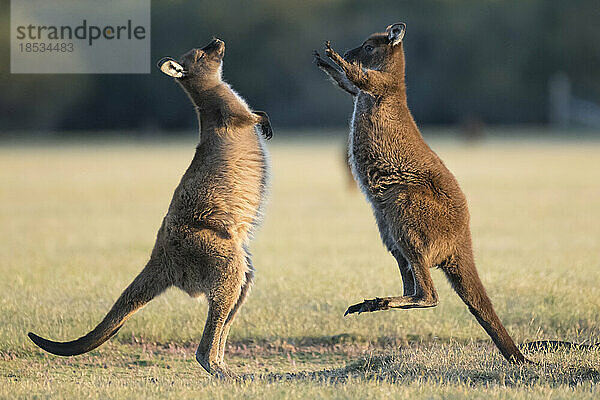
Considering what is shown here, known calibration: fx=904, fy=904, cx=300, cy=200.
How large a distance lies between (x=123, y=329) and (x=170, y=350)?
630 millimetres

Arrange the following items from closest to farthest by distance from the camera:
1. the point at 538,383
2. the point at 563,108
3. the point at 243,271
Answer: the point at 538,383 → the point at 243,271 → the point at 563,108

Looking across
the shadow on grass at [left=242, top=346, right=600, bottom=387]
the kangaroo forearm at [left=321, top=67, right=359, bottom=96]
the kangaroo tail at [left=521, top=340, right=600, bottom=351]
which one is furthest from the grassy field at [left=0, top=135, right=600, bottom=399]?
the kangaroo forearm at [left=321, top=67, right=359, bottom=96]

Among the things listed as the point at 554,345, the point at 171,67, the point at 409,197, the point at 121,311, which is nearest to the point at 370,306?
the point at 409,197

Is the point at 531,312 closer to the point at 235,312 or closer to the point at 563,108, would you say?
A: the point at 235,312

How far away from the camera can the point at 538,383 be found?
5590 millimetres

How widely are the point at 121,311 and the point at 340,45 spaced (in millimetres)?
49383

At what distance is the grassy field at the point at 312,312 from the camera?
5.75 m

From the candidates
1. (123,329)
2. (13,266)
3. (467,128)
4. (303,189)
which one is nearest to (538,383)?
A: (123,329)

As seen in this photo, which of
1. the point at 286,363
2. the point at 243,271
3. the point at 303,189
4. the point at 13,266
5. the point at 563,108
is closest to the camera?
the point at 243,271

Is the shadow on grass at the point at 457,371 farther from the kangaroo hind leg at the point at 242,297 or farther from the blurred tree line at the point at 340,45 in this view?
the blurred tree line at the point at 340,45

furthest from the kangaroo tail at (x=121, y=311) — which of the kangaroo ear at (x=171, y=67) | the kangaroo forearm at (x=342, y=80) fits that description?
the kangaroo forearm at (x=342, y=80)

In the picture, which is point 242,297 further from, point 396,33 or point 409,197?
point 396,33

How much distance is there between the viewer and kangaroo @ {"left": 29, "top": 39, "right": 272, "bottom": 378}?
598 cm

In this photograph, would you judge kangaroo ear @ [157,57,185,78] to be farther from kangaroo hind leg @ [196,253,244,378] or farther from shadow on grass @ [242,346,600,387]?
shadow on grass @ [242,346,600,387]
